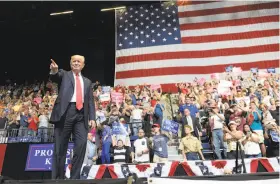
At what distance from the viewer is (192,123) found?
23.1 ft

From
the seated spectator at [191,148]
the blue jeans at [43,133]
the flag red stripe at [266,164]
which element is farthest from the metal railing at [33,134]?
the flag red stripe at [266,164]

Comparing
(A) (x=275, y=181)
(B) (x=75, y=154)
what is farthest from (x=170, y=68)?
(A) (x=275, y=181)

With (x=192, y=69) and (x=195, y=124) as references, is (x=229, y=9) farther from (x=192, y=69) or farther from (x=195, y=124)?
(x=195, y=124)

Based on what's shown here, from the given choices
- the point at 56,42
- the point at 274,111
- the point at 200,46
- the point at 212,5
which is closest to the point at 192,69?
the point at 200,46

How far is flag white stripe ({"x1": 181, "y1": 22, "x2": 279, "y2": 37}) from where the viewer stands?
40.4 ft

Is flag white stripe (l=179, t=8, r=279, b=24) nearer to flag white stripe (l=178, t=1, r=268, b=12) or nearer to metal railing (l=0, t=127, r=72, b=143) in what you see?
flag white stripe (l=178, t=1, r=268, b=12)

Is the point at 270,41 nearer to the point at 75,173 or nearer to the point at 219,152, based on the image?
the point at 219,152

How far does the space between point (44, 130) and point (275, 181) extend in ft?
22.3

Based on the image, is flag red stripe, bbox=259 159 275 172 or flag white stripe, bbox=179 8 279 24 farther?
flag white stripe, bbox=179 8 279 24

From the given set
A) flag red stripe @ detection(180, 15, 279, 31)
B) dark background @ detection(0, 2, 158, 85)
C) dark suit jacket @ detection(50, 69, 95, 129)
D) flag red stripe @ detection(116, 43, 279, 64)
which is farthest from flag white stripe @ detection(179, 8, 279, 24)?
dark suit jacket @ detection(50, 69, 95, 129)

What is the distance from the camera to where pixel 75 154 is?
297 centimetres

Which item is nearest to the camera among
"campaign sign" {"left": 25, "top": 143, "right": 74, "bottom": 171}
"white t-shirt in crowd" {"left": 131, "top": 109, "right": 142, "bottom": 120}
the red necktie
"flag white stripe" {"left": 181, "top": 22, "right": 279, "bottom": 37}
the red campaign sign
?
the red necktie

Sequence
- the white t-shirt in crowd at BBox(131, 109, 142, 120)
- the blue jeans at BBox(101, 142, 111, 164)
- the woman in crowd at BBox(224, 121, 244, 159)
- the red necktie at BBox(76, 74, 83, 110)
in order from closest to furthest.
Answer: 1. the red necktie at BBox(76, 74, 83, 110)
2. the woman in crowd at BBox(224, 121, 244, 159)
3. the blue jeans at BBox(101, 142, 111, 164)
4. the white t-shirt in crowd at BBox(131, 109, 142, 120)

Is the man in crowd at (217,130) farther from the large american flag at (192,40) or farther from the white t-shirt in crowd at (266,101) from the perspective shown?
the large american flag at (192,40)
